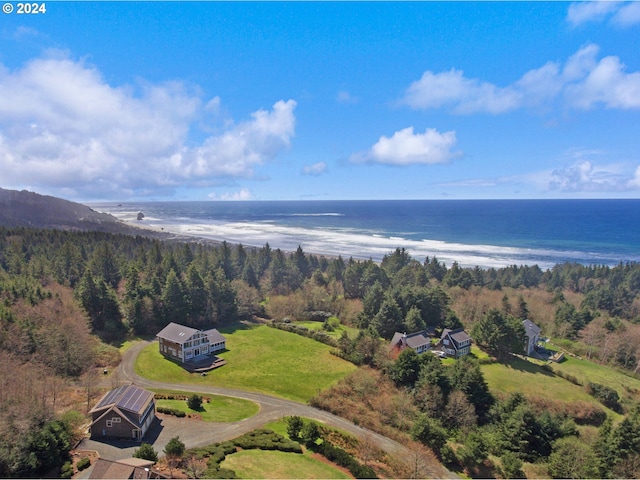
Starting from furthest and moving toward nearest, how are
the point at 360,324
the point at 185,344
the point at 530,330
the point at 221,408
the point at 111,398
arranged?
the point at 360,324
the point at 530,330
the point at 185,344
the point at 221,408
the point at 111,398

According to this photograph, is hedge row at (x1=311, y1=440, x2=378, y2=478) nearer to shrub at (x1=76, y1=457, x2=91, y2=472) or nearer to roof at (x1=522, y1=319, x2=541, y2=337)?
shrub at (x1=76, y1=457, x2=91, y2=472)

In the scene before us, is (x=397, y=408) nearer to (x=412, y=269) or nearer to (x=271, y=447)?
(x=271, y=447)

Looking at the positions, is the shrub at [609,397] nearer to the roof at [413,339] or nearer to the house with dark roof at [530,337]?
the house with dark roof at [530,337]

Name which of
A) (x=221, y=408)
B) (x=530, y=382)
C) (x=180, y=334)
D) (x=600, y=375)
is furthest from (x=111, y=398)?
(x=600, y=375)

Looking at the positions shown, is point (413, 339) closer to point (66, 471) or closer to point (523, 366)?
point (523, 366)

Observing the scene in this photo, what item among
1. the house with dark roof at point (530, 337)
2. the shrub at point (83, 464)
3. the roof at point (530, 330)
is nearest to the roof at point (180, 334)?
the shrub at point (83, 464)

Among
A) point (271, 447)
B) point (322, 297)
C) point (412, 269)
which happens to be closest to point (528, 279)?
point (412, 269)
